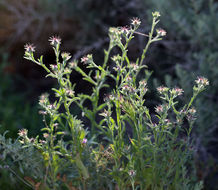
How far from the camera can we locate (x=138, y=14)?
10.2ft

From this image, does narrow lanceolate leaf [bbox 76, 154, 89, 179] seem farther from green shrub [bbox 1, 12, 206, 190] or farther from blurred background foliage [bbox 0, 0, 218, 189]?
blurred background foliage [bbox 0, 0, 218, 189]

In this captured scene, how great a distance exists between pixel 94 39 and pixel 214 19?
139 centimetres

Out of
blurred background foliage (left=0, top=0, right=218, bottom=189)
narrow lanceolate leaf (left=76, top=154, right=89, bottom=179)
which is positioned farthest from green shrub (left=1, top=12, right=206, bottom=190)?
blurred background foliage (left=0, top=0, right=218, bottom=189)

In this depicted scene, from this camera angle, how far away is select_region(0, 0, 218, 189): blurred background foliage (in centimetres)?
234

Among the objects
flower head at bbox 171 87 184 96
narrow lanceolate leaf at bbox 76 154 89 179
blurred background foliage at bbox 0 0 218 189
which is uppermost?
blurred background foliage at bbox 0 0 218 189

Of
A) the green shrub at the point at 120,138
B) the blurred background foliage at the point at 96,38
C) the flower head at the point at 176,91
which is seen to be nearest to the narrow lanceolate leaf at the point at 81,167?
the green shrub at the point at 120,138

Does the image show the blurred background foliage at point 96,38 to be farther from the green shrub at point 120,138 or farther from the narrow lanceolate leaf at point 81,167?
the narrow lanceolate leaf at point 81,167

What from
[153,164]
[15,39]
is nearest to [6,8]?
[15,39]

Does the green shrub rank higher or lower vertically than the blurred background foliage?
lower

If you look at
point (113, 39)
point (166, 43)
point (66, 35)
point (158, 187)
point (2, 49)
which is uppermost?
point (66, 35)

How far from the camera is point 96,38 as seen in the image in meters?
3.56

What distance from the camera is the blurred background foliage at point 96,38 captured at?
2344mm

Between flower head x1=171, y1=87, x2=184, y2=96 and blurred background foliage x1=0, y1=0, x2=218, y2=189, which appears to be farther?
blurred background foliage x1=0, y1=0, x2=218, y2=189

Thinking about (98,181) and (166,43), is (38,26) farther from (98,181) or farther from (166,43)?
(98,181)
